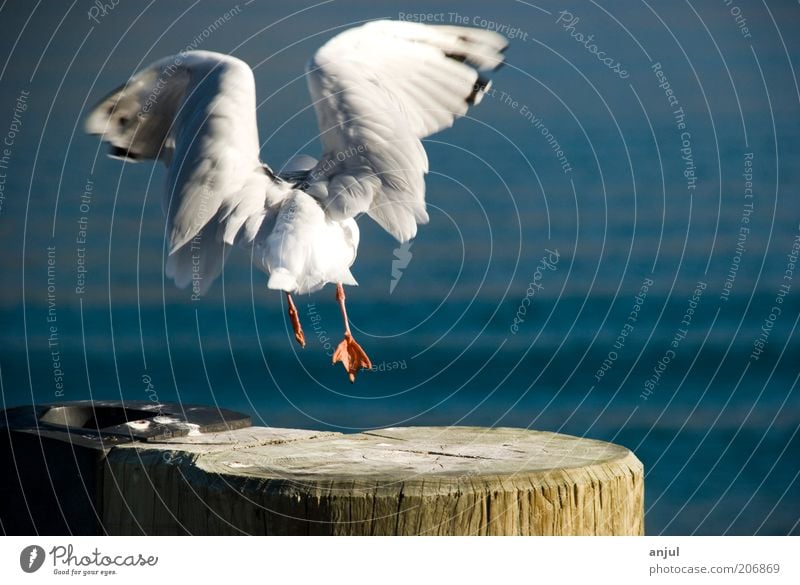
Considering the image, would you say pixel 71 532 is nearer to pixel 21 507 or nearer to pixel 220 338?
pixel 21 507

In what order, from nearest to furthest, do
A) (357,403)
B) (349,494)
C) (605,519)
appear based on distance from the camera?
(349,494), (605,519), (357,403)

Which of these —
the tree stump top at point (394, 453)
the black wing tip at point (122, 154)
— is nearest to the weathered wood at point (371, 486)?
the tree stump top at point (394, 453)

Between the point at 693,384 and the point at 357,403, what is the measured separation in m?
1.38

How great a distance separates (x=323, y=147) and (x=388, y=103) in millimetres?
176

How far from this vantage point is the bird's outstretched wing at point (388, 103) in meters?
2.85

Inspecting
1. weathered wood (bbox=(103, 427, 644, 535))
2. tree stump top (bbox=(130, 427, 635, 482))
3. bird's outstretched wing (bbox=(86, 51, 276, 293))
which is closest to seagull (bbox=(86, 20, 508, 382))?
bird's outstretched wing (bbox=(86, 51, 276, 293))

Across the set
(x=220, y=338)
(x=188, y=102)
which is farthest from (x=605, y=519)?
(x=220, y=338)

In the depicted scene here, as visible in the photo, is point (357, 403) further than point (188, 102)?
Yes

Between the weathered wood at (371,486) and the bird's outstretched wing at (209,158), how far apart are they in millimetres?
563

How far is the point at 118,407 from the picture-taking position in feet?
8.93

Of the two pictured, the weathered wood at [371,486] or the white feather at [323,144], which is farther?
the white feather at [323,144]

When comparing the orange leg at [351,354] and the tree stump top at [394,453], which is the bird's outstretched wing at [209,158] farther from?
the tree stump top at [394,453]

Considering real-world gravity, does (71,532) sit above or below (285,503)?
below

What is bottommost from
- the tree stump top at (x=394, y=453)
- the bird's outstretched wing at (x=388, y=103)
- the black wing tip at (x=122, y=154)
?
the tree stump top at (x=394, y=453)
